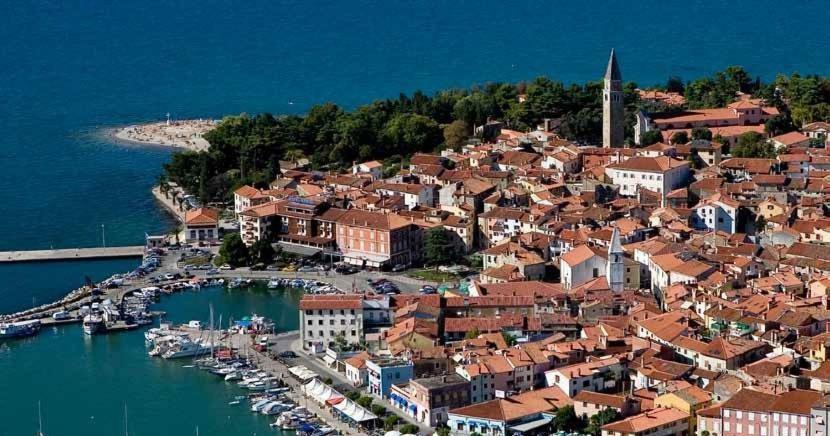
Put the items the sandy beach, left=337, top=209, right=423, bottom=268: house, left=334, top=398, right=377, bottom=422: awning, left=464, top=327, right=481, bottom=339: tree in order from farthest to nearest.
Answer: the sandy beach
left=337, top=209, right=423, bottom=268: house
left=464, top=327, right=481, bottom=339: tree
left=334, top=398, right=377, bottom=422: awning

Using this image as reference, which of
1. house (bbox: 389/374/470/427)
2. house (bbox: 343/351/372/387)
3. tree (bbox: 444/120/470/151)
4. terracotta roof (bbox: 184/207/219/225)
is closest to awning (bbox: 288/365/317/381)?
house (bbox: 343/351/372/387)

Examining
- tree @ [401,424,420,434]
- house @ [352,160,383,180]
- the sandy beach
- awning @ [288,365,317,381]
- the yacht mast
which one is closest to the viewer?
tree @ [401,424,420,434]

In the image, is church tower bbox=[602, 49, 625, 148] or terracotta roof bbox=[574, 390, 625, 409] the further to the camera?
church tower bbox=[602, 49, 625, 148]

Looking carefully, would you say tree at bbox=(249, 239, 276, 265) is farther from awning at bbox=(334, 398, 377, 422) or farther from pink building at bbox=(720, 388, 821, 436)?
pink building at bbox=(720, 388, 821, 436)

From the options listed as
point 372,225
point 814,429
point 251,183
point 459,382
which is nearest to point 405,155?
point 251,183

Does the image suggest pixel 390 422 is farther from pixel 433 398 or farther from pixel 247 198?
pixel 247 198

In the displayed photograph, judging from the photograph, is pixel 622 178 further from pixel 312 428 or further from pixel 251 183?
pixel 312 428

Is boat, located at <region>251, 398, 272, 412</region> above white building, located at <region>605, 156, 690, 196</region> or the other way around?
the other way around
